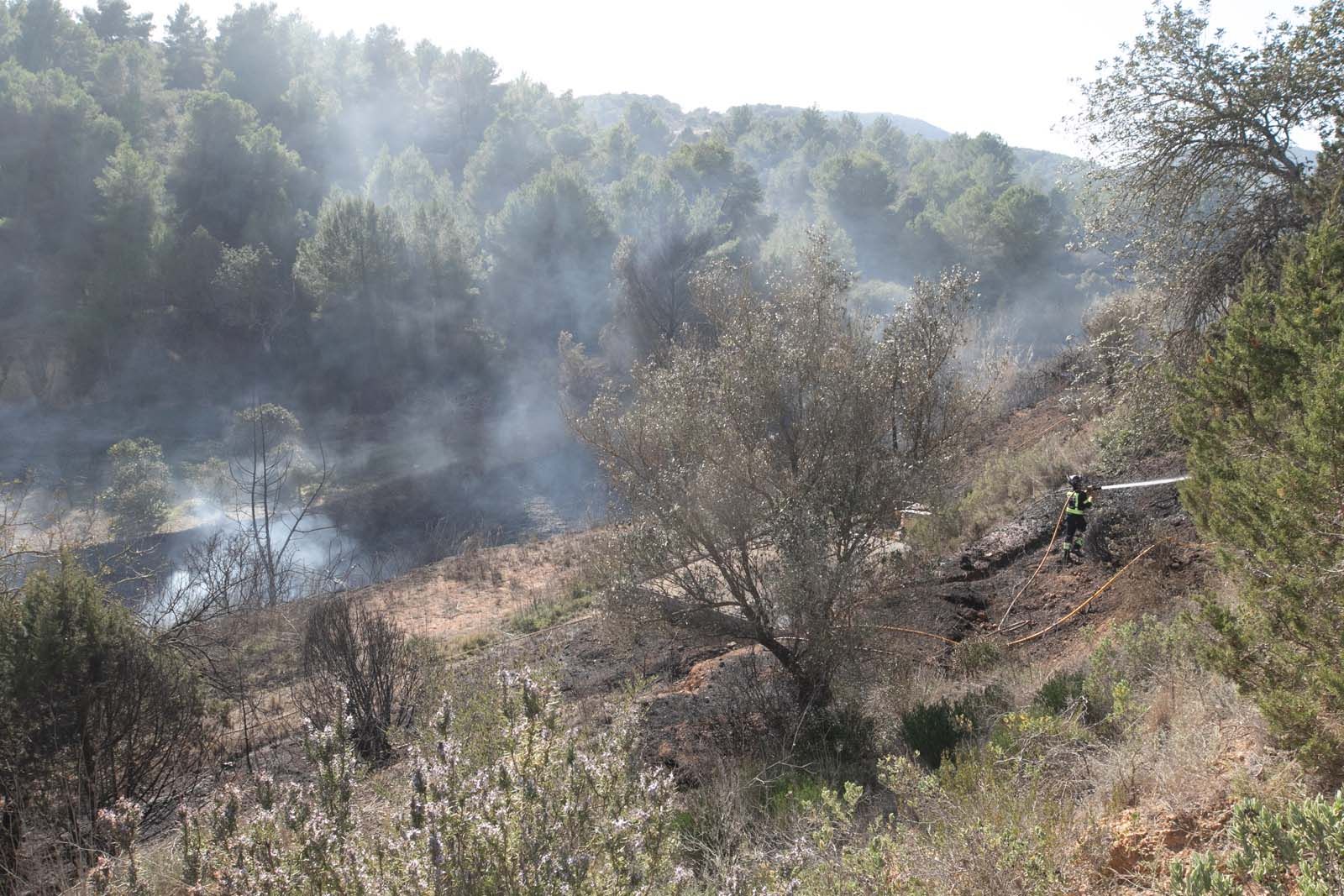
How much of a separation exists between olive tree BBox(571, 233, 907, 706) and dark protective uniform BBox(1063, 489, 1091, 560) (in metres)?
2.02

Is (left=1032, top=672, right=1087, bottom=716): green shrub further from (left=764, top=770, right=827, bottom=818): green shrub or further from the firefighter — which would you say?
the firefighter

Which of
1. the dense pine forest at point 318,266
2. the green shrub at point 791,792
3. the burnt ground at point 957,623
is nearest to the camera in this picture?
the green shrub at point 791,792

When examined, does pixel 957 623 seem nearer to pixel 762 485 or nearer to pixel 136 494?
pixel 762 485

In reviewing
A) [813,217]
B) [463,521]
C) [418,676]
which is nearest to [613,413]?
[418,676]

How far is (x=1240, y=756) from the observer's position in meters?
3.44

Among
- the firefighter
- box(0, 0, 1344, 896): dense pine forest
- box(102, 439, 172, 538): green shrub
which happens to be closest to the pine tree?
box(0, 0, 1344, 896): dense pine forest

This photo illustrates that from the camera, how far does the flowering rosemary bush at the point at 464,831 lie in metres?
2.54

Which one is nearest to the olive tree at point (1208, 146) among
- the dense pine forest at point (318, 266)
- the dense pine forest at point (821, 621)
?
the dense pine forest at point (821, 621)

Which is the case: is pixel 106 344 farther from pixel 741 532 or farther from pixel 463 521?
pixel 741 532

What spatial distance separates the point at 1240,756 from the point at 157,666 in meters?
6.73

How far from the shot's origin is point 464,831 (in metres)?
2.60

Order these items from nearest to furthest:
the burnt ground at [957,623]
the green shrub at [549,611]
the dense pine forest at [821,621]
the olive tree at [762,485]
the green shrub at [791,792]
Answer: the dense pine forest at [821,621] < the green shrub at [791,792] < the olive tree at [762,485] < the burnt ground at [957,623] < the green shrub at [549,611]

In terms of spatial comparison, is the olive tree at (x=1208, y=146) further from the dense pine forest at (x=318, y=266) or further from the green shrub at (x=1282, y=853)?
the dense pine forest at (x=318, y=266)

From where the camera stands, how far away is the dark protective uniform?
28.7 feet
